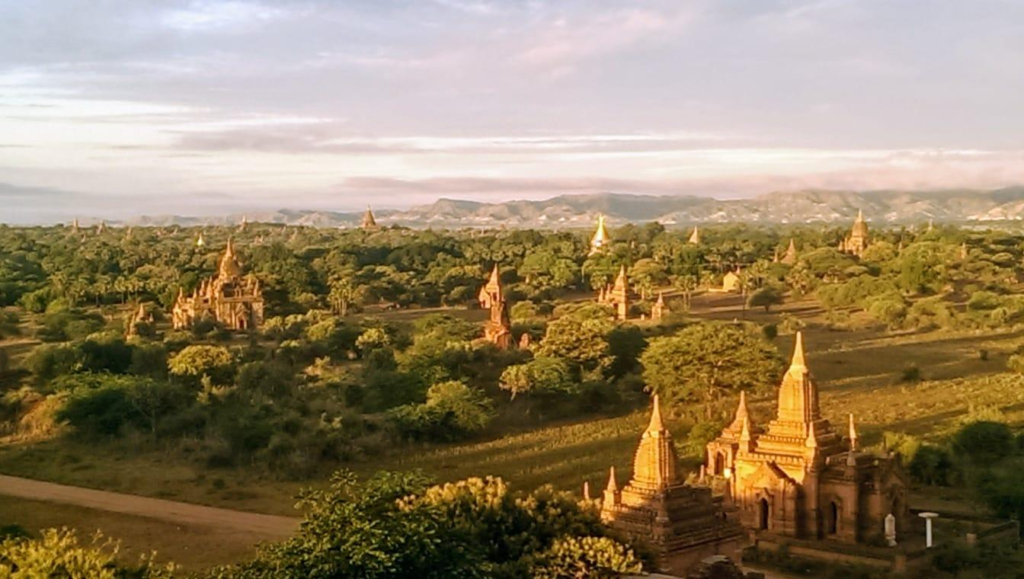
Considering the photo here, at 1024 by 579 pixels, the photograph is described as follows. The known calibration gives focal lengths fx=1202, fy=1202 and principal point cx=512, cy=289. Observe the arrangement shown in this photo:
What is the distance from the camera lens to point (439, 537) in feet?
49.4

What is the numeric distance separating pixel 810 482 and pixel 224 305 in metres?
38.2

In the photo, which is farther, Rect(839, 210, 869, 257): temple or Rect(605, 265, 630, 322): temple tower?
Rect(839, 210, 869, 257): temple

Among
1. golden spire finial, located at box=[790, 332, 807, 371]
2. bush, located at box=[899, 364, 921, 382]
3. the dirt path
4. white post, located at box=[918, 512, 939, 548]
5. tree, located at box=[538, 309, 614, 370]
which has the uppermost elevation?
golden spire finial, located at box=[790, 332, 807, 371]

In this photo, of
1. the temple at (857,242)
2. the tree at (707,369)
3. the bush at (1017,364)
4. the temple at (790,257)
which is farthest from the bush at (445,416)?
the temple at (857,242)

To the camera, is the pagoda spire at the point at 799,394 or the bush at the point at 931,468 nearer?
the pagoda spire at the point at 799,394

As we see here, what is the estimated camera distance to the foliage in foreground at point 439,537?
46.9ft

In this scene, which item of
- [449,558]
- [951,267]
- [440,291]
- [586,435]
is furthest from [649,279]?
[449,558]

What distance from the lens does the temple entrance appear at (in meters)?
23.4

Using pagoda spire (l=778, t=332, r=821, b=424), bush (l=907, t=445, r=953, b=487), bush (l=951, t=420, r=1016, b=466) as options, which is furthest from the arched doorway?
bush (l=951, t=420, r=1016, b=466)

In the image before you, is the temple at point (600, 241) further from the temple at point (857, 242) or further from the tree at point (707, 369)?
the tree at point (707, 369)

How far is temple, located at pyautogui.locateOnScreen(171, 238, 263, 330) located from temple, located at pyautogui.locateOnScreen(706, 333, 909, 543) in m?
35.5

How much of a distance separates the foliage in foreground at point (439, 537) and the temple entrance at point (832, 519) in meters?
7.87

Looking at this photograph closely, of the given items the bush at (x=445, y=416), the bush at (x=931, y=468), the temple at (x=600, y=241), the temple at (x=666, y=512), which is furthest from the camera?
the temple at (x=600, y=241)

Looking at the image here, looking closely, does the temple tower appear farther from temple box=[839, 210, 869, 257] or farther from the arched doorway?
temple box=[839, 210, 869, 257]
